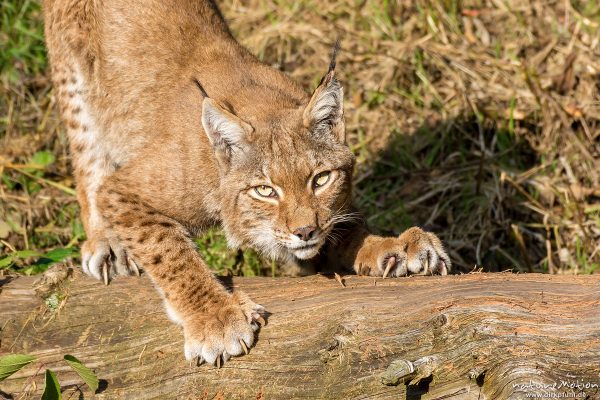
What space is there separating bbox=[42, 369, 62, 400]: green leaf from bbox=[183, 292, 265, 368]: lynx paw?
0.60 meters

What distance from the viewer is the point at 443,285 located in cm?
388

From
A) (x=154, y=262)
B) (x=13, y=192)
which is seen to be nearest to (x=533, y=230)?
(x=154, y=262)

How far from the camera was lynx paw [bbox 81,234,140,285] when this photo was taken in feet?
15.0

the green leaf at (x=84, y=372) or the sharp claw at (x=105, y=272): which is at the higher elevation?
the sharp claw at (x=105, y=272)

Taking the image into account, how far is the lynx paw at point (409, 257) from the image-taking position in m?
4.39

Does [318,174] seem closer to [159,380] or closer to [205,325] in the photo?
[205,325]

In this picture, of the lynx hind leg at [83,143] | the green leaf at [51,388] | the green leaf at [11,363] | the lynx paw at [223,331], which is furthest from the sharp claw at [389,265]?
the lynx hind leg at [83,143]

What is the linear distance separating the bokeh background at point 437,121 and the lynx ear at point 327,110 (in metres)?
1.45

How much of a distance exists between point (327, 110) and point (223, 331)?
1388mm

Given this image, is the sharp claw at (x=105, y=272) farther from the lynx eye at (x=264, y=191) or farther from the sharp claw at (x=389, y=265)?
the sharp claw at (x=389, y=265)

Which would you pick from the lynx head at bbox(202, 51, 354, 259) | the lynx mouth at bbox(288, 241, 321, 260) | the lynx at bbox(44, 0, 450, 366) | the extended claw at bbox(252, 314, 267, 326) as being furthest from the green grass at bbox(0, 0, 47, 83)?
the extended claw at bbox(252, 314, 267, 326)

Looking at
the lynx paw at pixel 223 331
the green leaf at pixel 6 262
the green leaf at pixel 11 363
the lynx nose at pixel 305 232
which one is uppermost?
the lynx nose at pixel 305 232

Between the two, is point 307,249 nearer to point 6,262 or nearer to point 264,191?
point 264,191

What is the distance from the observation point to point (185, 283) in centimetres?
433
